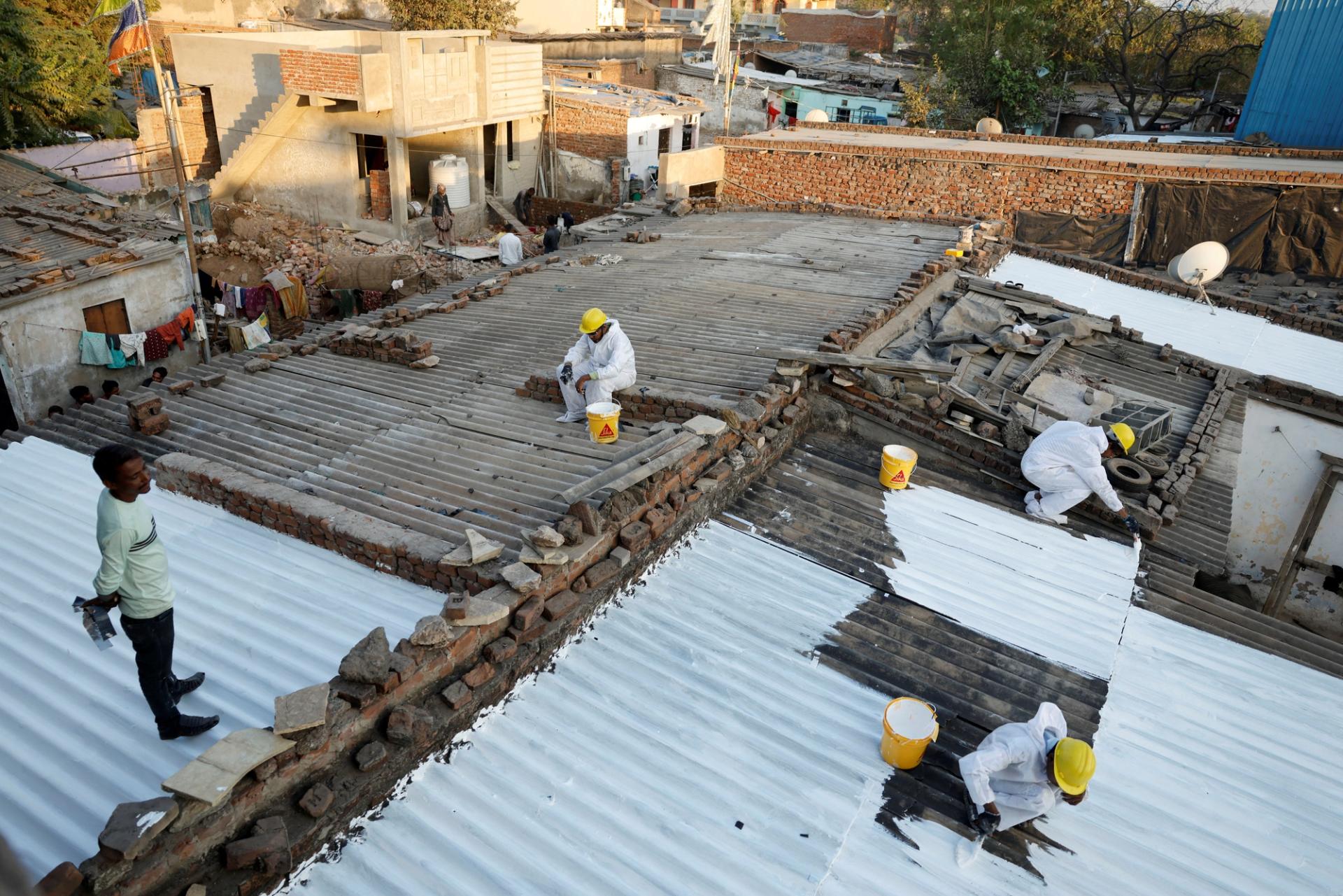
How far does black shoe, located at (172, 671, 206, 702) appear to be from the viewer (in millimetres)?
4145

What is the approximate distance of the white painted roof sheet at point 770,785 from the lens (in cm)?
366

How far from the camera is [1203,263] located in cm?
1283

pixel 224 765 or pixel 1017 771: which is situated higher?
pixel 224 765

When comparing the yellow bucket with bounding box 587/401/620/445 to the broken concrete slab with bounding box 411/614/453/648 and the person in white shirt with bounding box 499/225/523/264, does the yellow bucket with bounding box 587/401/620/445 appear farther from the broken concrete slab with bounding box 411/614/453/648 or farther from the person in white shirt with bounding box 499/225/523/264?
the person in white shirt with bounding box 499/225/523/264

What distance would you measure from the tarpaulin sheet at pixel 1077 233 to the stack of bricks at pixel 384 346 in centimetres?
1571

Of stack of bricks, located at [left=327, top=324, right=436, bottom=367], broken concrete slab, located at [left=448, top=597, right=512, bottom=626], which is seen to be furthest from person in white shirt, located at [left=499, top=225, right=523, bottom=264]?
broken concrete slab, located at [left=448, top=597, right=512, bottom=626]

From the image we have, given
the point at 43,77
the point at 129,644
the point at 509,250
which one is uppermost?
the point at 43,77

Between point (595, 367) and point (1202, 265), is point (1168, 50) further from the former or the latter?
point (595, 367)

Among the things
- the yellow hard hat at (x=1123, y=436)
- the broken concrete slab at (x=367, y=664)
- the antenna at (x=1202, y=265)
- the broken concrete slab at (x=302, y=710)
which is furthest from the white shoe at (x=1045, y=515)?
the antenna at (x=1202, y=265)

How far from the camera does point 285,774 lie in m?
3.55

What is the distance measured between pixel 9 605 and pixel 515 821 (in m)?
3.68

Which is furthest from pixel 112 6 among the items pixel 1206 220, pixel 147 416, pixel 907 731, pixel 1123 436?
pixel 1206 220

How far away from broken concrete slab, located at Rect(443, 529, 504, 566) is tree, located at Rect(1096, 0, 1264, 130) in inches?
1244

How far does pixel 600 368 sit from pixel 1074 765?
4545mm
